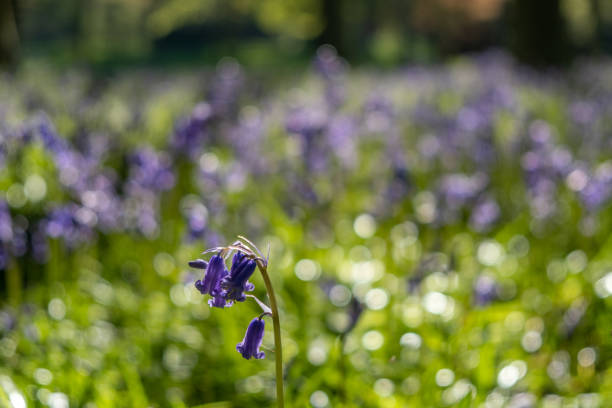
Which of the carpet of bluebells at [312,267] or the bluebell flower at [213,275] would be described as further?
the carpet of bluebells at [312,267]

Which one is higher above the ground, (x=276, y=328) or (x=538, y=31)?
(x=276, y=328)

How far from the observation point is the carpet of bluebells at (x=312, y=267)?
2.70 meters

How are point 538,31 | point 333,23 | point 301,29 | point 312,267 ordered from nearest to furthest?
point 312,267 → point 538,31 → point 333,23 → point 301,29

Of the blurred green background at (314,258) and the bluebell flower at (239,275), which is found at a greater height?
the bluebell flower at (239,275)

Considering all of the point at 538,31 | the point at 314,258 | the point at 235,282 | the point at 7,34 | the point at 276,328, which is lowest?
the point at 538,31

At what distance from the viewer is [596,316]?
3137 mm

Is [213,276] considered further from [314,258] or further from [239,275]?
[314,258]

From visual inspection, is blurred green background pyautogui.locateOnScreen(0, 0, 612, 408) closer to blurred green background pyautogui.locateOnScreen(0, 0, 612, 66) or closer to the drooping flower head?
the drooping flower head

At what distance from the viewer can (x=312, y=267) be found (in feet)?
12.5

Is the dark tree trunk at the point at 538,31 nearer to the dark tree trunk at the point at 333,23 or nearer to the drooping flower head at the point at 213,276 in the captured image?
the dark tree trunk at the point at 333,23

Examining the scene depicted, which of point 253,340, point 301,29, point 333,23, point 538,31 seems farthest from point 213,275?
point 301,29

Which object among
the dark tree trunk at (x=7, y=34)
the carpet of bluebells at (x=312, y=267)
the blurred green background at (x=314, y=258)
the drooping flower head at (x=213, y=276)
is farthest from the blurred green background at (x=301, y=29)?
the drooping flower head at (x=213, y=276)

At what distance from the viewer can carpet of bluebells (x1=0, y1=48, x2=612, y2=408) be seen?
8.84 feet

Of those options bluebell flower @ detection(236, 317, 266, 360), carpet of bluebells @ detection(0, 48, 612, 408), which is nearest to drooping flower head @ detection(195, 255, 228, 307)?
bluebell flower @ detection(236, 317, 266, 360)
